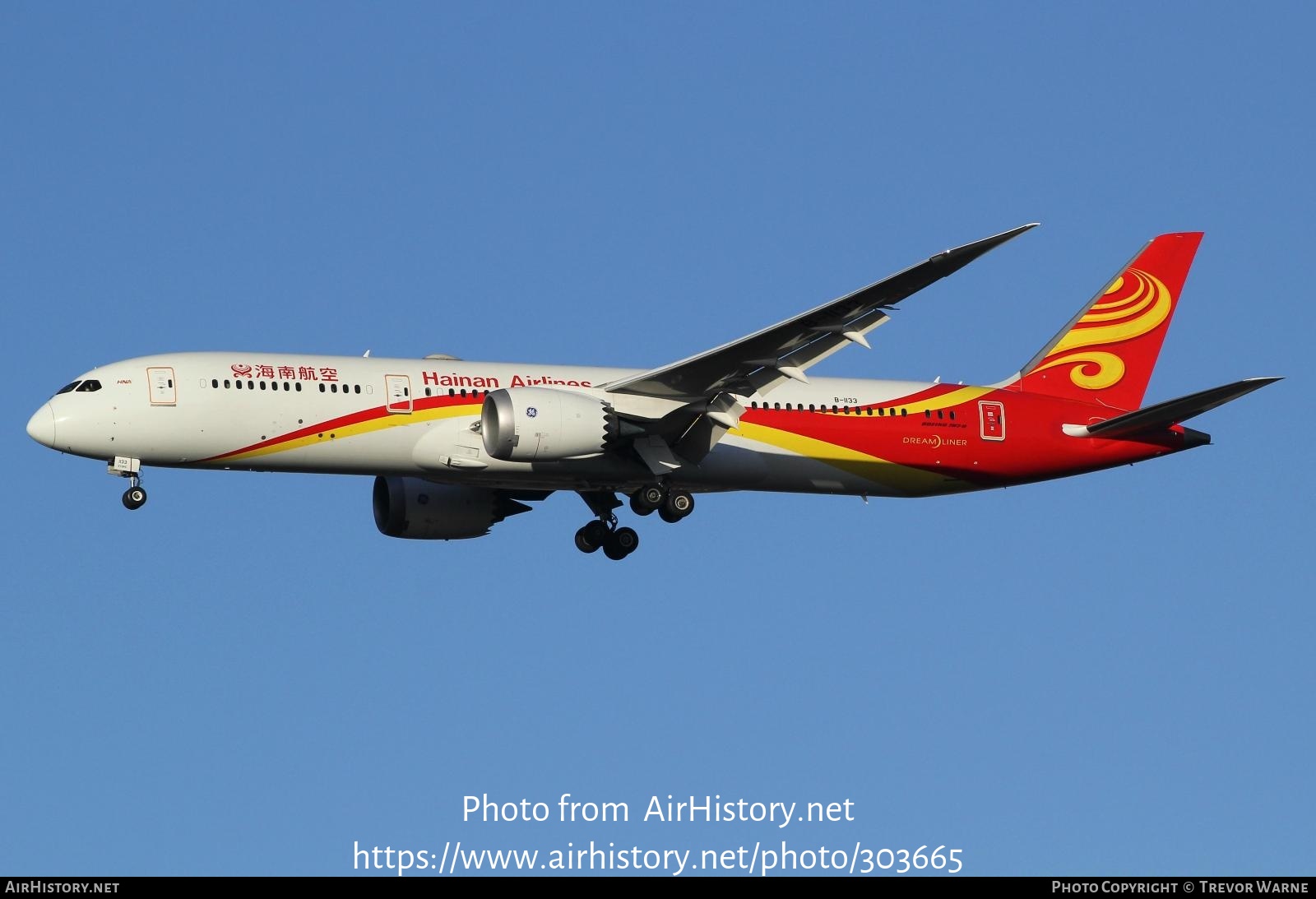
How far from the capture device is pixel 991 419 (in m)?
48.9

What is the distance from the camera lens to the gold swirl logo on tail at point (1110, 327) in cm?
5106

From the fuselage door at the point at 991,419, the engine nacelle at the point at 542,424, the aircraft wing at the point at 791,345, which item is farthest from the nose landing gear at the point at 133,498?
the fuselage door at the point at 991,419

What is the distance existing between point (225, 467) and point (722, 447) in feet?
35.7

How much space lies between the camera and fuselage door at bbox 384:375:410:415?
44.2 meters

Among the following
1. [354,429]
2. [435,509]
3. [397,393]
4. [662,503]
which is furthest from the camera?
[435,509]

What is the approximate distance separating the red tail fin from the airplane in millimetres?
101

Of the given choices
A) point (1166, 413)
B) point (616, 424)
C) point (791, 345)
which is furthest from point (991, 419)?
point (616, 424)

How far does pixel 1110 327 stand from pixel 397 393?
18440 mm

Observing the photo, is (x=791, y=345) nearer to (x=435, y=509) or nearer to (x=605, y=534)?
(x=605, y=534)

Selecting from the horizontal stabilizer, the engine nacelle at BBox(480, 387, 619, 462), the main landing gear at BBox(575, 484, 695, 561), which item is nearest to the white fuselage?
the engine nacelle at BBox(480, 387, 619, 462)
